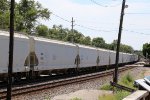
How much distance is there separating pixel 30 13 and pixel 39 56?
72.4 metres

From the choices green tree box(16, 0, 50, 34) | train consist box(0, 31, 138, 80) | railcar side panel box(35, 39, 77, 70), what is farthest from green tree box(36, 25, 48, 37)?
railcar side panel box(35, 39, 77, 70)

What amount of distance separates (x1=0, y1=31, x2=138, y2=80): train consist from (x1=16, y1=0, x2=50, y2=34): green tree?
5567 centimetres

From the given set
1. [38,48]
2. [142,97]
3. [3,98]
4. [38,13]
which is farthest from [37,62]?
[38,13]

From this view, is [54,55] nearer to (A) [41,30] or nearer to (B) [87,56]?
(B) [87,56]

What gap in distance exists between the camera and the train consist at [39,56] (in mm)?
23578

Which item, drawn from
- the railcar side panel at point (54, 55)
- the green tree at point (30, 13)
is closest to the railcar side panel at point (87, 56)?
the railcar side panel at point (54, 55)

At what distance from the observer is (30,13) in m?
101

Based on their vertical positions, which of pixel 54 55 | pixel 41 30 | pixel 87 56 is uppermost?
pixel 41 30

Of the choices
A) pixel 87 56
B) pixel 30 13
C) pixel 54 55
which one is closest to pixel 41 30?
pixel 30 13

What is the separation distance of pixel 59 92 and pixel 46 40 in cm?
1010

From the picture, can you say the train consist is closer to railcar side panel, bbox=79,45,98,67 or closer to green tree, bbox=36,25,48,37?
railcar side panel, bbox=79,45,98,67

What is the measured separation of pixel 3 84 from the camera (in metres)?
25.2

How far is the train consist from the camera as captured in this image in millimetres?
23578

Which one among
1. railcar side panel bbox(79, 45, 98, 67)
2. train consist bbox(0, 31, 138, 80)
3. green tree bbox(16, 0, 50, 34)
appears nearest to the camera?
train consist bbox(0, 31, 138, 80)
